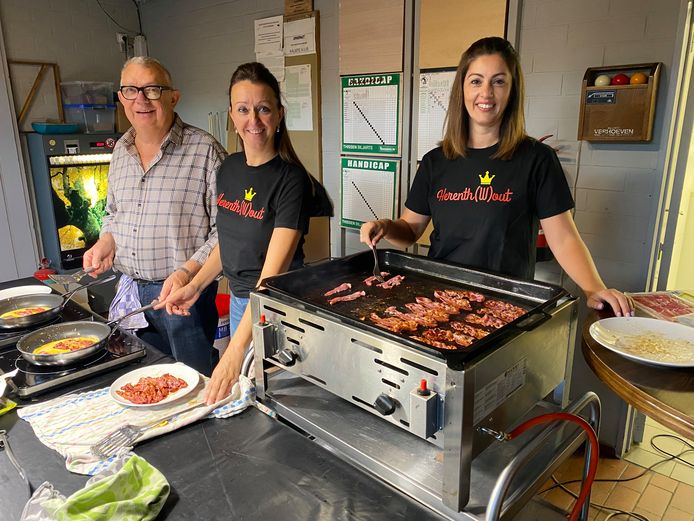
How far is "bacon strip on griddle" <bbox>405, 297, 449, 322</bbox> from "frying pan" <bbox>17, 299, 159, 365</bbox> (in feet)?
2.83

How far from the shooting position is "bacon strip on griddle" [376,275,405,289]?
1430 millimetres

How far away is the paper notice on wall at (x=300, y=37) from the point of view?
3.59 m

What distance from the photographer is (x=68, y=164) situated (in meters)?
4.45

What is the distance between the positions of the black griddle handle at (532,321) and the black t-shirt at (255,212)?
0.89m

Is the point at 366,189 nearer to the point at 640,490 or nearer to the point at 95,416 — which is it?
the point at 640,490

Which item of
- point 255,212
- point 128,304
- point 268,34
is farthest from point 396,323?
point 268,34

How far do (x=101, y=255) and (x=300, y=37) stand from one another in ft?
7.34

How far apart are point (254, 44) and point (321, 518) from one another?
150 inches

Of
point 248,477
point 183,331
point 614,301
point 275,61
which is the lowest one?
point 183,331

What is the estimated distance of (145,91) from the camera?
6.84ft

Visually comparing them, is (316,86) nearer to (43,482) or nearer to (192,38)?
(192,38)

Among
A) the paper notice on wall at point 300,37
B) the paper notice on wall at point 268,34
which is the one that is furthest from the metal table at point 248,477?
the paper notice on wall at point 268,34

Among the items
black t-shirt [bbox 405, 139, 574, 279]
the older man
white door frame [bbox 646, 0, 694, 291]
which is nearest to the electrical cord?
black t-shirt [bbox 405, 139, 574, 279]

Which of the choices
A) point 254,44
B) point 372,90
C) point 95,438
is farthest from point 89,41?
point 95,438
